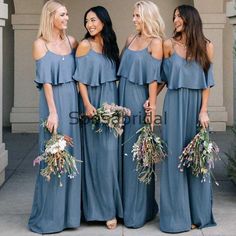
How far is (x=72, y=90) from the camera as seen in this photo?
201 inches

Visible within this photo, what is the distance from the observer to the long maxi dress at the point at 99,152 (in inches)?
199

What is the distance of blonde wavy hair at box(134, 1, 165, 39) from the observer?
4.93m

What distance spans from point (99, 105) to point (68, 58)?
53 centimetres

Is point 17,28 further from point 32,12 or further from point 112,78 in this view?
point 112,78

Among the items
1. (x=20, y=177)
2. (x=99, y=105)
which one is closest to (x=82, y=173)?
(x=99, y=105)

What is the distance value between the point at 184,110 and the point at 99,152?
0.90 m

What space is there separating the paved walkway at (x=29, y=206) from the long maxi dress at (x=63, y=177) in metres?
0.15

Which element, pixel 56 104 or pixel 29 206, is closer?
pixel 56 104

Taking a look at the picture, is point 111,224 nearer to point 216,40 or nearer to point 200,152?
point 200,152

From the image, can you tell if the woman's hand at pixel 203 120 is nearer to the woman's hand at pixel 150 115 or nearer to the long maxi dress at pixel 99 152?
the woman's hand at pixel 150 115

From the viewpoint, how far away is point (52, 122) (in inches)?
195

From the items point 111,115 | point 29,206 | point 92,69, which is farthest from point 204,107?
point 29,206

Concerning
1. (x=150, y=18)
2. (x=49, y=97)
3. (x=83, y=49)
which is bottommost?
(x=49, y=97)

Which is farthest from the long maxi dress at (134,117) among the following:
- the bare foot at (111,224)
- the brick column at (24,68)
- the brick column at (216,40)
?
the brick column at (24,68)
